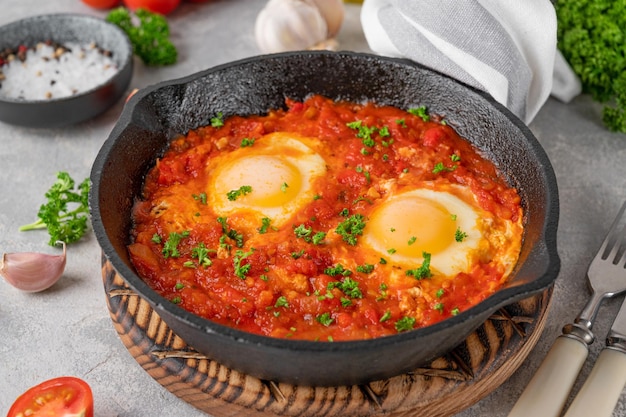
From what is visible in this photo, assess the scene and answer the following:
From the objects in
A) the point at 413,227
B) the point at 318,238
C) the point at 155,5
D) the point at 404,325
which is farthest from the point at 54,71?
the point at 404,325

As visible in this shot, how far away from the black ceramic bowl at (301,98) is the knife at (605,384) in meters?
0.55

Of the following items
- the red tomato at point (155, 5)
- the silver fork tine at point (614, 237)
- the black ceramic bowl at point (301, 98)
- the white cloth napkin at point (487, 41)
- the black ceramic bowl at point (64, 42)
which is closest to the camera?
the black ceramic bowl at point (301, 98)

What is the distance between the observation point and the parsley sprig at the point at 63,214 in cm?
412

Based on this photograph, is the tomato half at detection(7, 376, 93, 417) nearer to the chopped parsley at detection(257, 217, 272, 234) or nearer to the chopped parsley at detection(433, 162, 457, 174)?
the chopped parsley at detection(257, 217, 272, 234)

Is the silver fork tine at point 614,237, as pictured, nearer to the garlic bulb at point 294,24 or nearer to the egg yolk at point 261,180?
the egg yolk at point 261,180

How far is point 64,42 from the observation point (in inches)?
218

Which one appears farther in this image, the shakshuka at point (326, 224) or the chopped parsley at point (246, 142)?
the chopped parsley at point (246, 142)

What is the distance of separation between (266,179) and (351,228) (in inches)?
20.9

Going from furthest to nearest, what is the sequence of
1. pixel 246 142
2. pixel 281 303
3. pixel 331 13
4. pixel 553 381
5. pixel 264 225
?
pixel 331 13
pixel 246 142
pixel 264 225
pixel 281 303
pixel 553 381

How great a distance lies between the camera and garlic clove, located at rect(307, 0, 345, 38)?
17.6 feet

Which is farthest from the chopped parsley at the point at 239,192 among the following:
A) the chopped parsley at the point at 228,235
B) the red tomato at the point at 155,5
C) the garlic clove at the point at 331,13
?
the red tomato at the point at 155,5

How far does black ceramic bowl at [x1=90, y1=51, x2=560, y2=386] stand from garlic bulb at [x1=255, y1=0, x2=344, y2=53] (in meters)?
0.96

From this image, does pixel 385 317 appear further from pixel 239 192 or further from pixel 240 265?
pixel 239 192

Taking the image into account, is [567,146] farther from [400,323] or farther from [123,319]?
[123,319]
